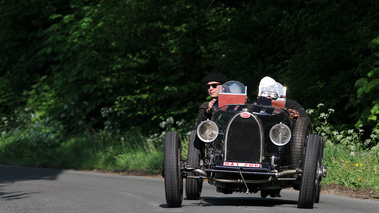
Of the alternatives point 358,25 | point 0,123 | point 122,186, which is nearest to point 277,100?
point 122,186

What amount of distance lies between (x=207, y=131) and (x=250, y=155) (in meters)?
0.62

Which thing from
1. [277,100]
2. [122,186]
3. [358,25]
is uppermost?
[358,25]

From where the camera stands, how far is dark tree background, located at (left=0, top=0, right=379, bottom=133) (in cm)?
1695

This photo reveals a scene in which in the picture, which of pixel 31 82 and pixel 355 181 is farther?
pixel 31 82

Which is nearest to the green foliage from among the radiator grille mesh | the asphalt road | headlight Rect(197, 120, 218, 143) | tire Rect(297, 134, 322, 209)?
the asphalt road

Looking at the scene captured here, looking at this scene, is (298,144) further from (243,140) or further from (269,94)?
(269,94)

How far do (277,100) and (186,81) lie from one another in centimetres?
1183

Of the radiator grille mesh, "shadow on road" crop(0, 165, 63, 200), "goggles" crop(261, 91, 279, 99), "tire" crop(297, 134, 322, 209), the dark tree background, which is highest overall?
the dark tree background

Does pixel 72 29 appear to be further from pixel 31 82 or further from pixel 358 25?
pixel 358 25

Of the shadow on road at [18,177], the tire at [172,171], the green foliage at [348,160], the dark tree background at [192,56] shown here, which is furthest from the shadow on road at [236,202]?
the dark tree background at [192,56]

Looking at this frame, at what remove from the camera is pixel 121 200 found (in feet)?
35.3

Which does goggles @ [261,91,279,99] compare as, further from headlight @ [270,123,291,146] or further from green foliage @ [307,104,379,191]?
green foliage @ [307,104,379,191]

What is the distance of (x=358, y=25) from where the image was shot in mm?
16469

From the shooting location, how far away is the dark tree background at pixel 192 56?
1695cm
